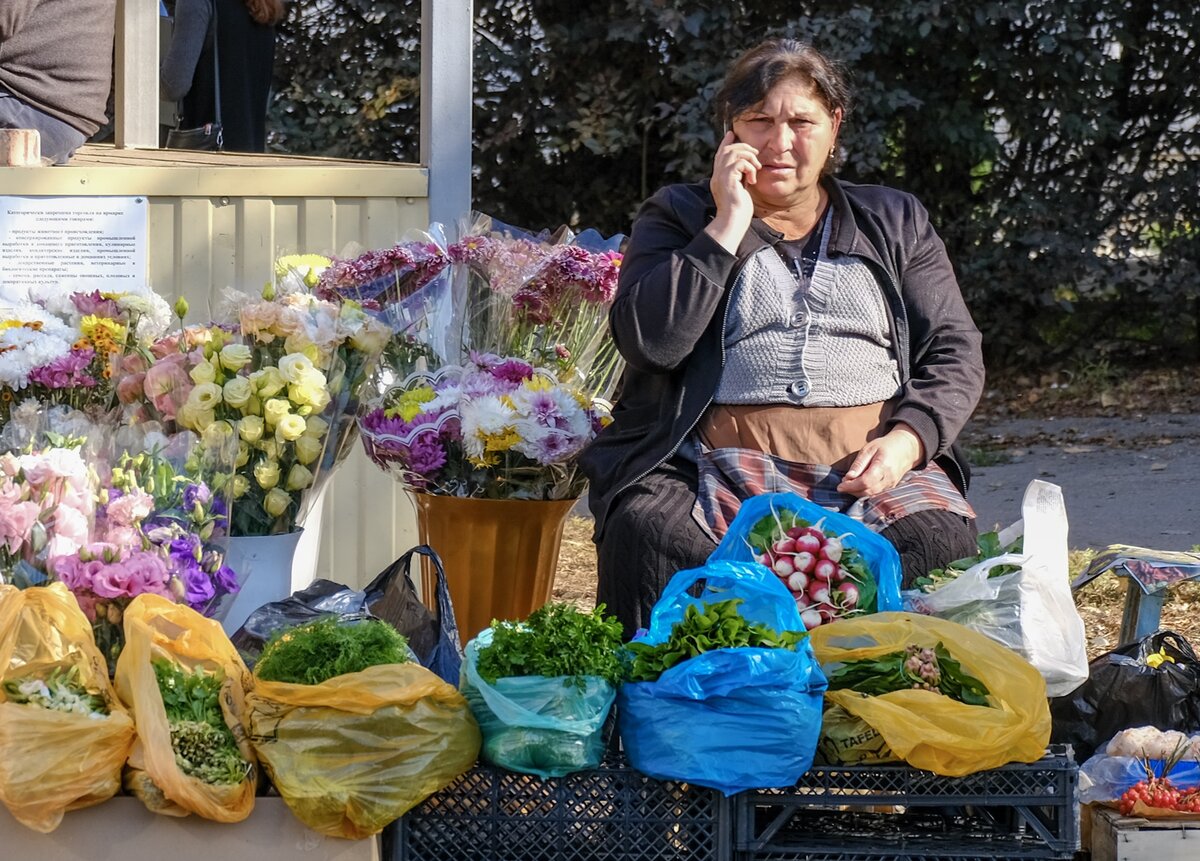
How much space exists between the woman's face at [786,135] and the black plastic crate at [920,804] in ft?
4.25

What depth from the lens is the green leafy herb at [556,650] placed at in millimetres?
2164

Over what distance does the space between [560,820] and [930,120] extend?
6.24 meters

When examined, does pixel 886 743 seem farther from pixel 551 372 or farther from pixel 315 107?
pixel 315 107

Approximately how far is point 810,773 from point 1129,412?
20.1 ft

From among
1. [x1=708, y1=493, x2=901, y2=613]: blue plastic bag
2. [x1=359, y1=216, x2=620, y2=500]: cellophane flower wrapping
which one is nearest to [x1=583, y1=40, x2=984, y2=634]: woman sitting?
[x1=359, y1=216, x2=620, y2=500]: cellophane flower wrapping

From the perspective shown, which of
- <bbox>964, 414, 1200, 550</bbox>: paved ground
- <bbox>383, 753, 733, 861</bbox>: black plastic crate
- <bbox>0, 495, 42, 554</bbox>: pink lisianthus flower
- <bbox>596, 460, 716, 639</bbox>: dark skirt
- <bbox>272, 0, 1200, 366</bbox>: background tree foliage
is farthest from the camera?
<bbox>272, 0, 1200, 366</bbox>: background tree foliage

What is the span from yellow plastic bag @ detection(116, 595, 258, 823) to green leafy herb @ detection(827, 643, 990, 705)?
2.89 feet

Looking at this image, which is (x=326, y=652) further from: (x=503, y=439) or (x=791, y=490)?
(x=791, y=490)

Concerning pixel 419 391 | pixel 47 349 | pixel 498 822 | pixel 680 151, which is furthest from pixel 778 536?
pixel 680 151

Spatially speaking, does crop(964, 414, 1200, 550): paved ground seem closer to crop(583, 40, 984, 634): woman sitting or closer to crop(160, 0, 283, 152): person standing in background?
crop(583, 40, 984, 634): woman sitting

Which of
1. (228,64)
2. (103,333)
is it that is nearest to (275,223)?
(103,333)

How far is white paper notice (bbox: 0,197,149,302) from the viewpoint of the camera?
3777 millimetres

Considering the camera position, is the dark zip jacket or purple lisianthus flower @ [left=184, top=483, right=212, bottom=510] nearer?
purple lisianthus flower @ [left=184, top=483, right=212, bottom=510]

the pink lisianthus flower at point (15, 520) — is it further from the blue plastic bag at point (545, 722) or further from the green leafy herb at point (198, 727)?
the blue plastic bag at point (545, 722)
